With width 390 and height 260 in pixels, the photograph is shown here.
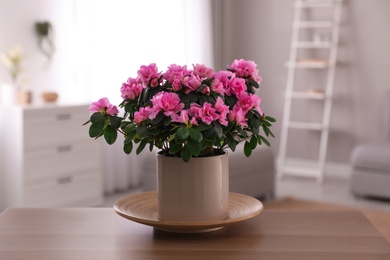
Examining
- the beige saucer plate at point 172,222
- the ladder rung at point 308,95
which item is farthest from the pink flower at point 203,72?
the ladder rung at point 308,95

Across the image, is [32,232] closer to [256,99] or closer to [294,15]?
[256,99]

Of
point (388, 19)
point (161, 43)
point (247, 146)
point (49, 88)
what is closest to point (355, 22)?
point (388, 19)

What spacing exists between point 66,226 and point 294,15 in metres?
5.27

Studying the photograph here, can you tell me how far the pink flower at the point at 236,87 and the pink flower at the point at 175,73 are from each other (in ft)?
0.40

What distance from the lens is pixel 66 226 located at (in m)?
2.03

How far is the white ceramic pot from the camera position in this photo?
1.89 meters

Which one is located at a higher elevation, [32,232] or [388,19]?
[388,19]

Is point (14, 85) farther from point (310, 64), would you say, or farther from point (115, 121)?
point (115, 121)

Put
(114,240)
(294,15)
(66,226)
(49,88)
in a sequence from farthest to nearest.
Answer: (294,15)
(49,88)
(66,226)
(114,240)

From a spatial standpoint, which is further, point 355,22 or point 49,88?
point 355,22

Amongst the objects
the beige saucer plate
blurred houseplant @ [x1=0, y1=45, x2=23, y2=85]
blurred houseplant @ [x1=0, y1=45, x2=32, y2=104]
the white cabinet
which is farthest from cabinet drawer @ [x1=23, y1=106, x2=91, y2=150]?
the beige saucer plate

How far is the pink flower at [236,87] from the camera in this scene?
6.22 ft

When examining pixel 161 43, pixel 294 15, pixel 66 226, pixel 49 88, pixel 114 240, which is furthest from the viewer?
pixel 294 15

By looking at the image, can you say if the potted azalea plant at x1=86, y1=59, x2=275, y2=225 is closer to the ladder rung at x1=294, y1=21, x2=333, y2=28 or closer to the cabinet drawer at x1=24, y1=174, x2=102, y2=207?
the cabinet drawer at x1=24, y1=174, x2=102, y2=207
